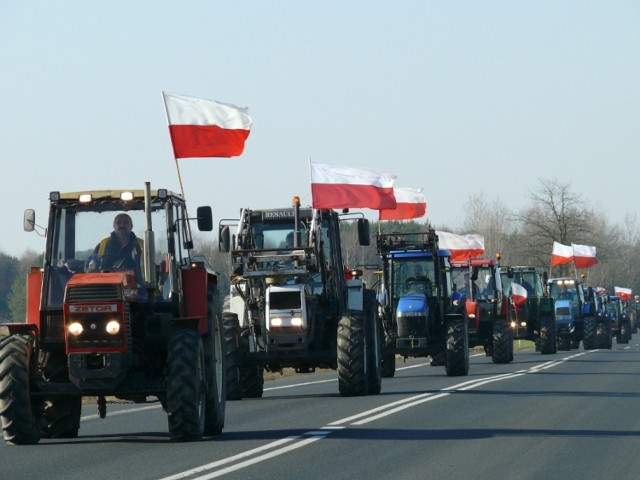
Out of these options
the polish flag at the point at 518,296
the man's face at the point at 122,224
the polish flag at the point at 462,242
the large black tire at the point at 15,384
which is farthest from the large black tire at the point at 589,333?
the large black tire at the point at 15,384

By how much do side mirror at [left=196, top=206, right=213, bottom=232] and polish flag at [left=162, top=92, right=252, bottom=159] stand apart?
6988 millimetres

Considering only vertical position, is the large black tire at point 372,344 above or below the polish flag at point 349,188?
below

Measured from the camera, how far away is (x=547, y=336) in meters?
44.6

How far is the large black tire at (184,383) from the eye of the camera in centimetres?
1363

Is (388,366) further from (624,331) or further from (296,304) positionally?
(624,331)

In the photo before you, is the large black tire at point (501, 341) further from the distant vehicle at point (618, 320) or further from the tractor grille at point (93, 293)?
the distant vehicle at point (618, 320)

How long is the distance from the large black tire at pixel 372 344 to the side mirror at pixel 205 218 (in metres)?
8.13

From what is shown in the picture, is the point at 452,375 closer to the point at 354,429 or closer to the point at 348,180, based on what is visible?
the point at 348,180

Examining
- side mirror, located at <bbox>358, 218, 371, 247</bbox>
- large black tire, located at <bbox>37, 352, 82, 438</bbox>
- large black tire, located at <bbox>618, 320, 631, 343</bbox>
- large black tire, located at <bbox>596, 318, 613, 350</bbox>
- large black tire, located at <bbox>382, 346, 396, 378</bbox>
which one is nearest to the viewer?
large black tire, located at <bbox>37, 352, 82, 438</bbox>

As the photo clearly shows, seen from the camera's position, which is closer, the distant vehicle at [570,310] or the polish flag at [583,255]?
the distant vehicle at [570,310]

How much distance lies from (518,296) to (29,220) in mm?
30670

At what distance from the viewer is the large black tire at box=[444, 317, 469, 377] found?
92.6 ft

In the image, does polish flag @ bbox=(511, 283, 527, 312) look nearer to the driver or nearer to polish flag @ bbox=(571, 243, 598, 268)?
polish flag @ bbox=(571, 243, 598, 268)

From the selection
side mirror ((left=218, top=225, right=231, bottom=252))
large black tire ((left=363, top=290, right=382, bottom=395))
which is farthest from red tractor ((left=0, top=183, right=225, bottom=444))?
large black tire ((left=363, top=290, right=382, bottom=395))
